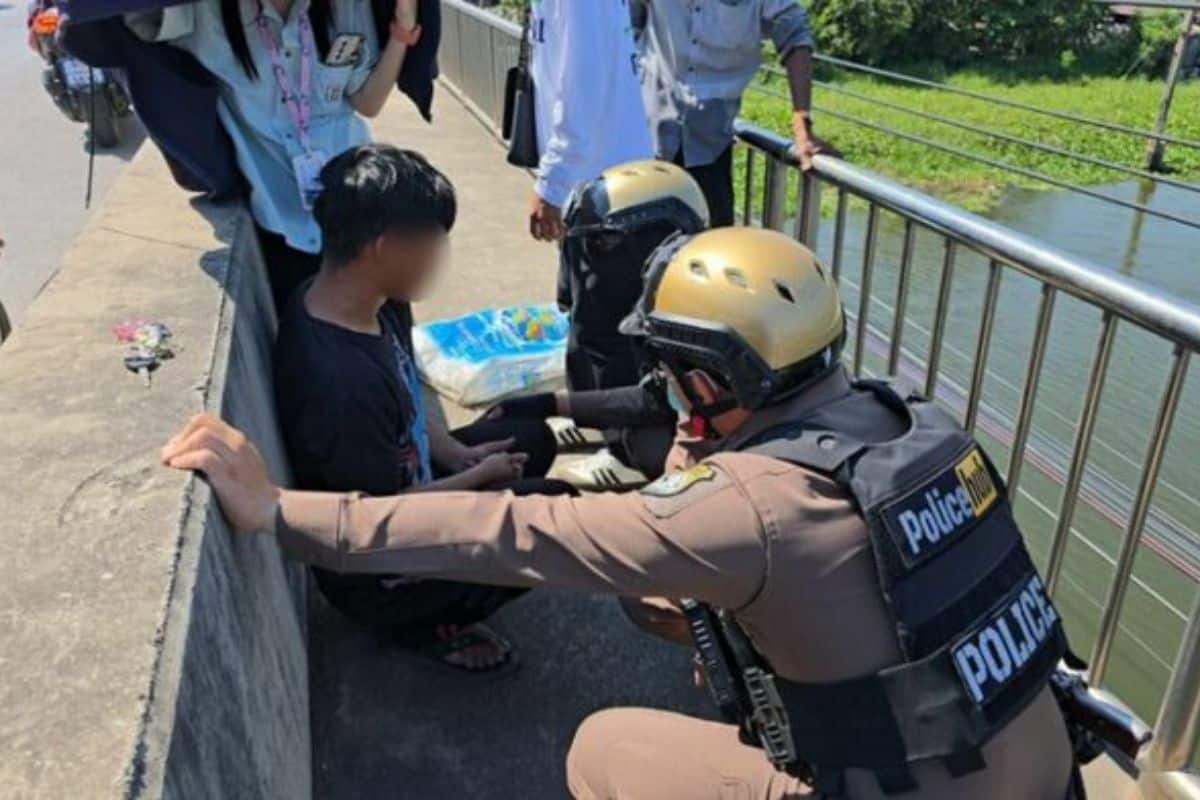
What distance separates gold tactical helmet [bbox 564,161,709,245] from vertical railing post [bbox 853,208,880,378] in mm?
530

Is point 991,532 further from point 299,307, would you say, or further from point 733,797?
point 299,307

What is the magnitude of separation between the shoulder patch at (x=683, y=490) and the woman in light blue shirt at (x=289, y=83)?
1741mm

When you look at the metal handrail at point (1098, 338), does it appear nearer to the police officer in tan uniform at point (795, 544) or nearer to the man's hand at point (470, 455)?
the police officer in tan uniform at point (795, 544)

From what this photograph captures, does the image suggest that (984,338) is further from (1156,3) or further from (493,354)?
(1156,3)

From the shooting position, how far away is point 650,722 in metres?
2.22

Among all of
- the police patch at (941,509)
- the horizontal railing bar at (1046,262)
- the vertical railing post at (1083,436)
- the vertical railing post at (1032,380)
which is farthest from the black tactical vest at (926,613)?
the vertical railing post at (1032,380)

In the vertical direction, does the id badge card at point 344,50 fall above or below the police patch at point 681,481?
above

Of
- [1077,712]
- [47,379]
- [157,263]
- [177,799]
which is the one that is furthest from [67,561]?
[1077,712]

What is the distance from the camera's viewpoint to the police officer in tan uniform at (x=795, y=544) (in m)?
1.70

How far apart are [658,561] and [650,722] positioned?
62 centimetres

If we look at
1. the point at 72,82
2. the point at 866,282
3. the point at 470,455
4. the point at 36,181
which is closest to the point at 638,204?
the point at 866,282

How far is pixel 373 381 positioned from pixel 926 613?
1.39m

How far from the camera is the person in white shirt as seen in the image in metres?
3.62

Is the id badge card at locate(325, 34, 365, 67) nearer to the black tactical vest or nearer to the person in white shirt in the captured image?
the person in white shirt
